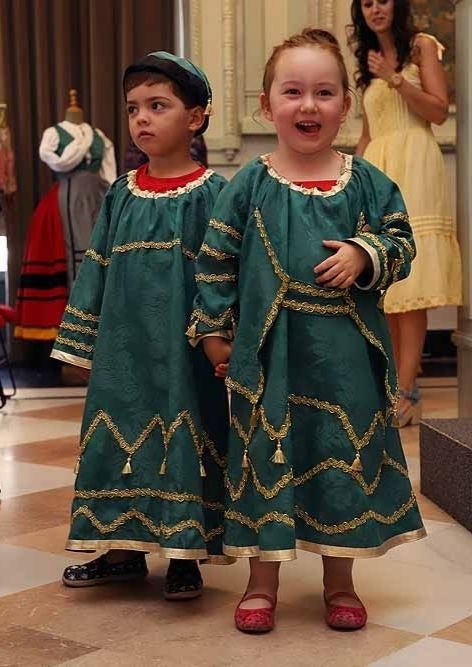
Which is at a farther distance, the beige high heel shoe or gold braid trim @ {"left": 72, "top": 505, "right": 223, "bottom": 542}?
the beige high heel shoe

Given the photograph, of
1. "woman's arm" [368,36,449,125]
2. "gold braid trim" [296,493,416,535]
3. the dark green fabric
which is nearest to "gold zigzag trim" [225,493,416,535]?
"gold braid trim" [296,493,416,535]

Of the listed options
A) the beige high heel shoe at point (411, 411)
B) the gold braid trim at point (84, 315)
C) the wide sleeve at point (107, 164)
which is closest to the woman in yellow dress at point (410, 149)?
the beige high heel shoe at point (411, 411)

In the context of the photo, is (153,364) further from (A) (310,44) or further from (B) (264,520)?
(A) (310,44)

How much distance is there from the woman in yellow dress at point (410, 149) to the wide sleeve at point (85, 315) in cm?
197

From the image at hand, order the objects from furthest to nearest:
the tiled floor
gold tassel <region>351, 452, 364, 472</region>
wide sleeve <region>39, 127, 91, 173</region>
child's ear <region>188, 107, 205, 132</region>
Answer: wide sleeve <region>39, 127, 91, 173</region> < child's ear <region>188, 107, 205, 132</region> < gold tassel <region>351, 452, 364, 472</region> < the tiled floor

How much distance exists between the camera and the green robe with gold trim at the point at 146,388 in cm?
221

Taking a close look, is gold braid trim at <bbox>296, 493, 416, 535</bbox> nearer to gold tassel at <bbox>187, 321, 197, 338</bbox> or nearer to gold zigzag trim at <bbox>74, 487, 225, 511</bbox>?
gold zigzag trim at <bbox>74, 487, 225, 511</bbox>

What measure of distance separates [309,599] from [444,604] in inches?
9.8

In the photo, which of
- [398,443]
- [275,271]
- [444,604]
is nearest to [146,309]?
[275,271]

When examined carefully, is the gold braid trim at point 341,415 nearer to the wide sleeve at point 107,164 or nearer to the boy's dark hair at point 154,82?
the boy's dark hair at point 154,82

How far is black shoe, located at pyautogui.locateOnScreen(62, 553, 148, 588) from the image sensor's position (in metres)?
2.34

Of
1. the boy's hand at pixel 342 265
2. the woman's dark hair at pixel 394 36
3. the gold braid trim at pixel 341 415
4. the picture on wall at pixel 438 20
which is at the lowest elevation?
the gold braid trim at pixel 341 415

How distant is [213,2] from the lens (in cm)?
623

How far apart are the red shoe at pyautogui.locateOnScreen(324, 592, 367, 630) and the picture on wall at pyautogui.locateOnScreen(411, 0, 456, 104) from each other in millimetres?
4874
